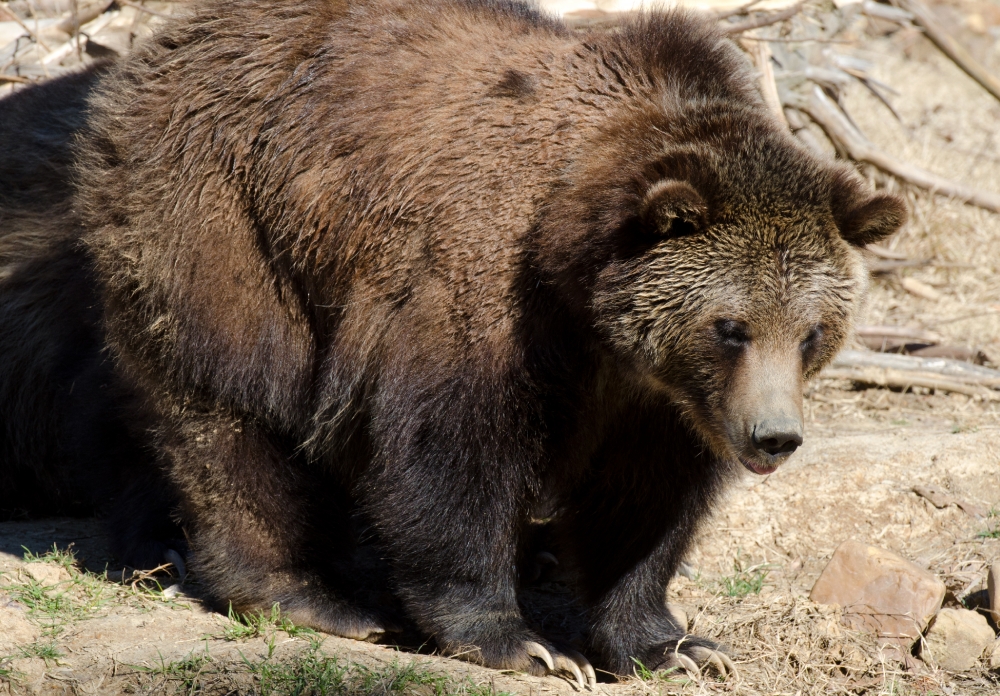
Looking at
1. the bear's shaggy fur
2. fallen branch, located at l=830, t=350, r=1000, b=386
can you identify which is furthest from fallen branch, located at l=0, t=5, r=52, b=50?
fallen branch, located at l=830, t=350, r=1000, b=386

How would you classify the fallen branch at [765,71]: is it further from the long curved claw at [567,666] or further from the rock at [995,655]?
the long curved claw at [567,666]

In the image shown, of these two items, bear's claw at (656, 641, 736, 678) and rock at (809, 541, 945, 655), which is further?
rock at (809, 541, 945, 655)

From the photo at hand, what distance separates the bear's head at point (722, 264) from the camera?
4004 millimetres

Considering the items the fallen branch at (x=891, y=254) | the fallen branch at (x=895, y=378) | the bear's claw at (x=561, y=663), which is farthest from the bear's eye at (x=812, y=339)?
the fallen branch at (x=891, y=254)

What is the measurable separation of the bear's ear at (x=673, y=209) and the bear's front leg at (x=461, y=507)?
2.82 ft

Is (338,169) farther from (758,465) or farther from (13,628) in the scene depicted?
(13,628)

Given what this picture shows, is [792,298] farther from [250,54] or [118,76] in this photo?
[118,76]

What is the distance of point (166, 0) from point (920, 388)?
6.09m

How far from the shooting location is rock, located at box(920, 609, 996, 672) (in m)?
5.08

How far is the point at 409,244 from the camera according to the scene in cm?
439

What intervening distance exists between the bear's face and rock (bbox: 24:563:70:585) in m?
3.00

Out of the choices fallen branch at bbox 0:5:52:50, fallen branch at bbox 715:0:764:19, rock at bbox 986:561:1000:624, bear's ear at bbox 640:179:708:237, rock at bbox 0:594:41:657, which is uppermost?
fallen branch at bbox 0:5:52:50

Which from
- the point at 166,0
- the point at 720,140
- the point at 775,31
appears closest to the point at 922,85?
the point at 775,31

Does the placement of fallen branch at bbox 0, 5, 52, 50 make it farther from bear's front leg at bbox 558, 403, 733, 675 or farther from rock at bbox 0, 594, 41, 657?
bear's front leg at bbox 558, 403, 733, 675
